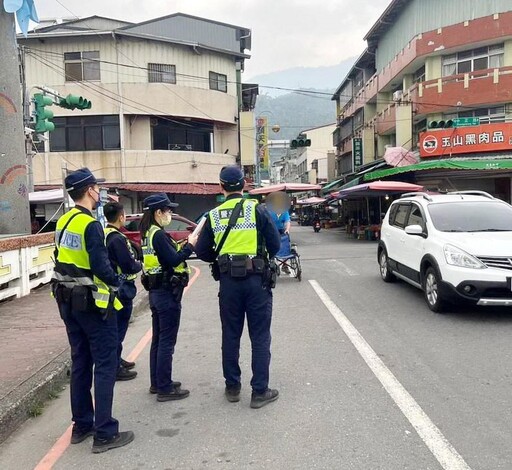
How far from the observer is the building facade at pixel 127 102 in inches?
1069

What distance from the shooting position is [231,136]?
103 feet

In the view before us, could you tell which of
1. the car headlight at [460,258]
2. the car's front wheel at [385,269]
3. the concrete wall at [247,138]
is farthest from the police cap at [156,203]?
the concrete wall at [247,138]

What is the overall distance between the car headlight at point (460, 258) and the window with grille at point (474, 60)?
20702 mm

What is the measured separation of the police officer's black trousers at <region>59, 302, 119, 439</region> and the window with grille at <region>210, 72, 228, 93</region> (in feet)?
90.3

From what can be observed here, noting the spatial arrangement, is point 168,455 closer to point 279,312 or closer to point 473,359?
point 473,359

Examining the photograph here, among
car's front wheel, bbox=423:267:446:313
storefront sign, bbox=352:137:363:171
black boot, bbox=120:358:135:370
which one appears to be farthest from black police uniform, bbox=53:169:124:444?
storefront sign, bbox=352:137:363:171

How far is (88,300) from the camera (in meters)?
3.47

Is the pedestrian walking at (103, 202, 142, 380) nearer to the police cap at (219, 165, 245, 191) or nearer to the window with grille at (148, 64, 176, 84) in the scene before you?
the police cap at (219, 165, 245, 191)

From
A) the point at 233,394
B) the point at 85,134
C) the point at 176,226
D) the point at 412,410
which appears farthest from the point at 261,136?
the point at 412,410

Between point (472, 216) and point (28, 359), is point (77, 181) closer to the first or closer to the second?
point (28, 359)

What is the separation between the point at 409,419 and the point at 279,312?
4115 mm

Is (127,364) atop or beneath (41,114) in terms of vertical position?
beneath

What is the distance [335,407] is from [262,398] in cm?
60

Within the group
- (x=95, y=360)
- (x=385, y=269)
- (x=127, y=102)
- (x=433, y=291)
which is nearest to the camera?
(x=95, y=360)
